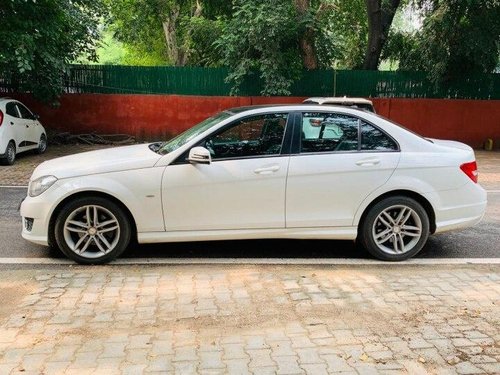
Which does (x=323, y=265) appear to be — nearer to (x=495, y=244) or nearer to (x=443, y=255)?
(x=443, y=255)

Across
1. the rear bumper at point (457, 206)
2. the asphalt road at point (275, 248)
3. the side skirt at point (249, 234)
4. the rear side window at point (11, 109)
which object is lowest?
the asphalt road at point (275, 248)

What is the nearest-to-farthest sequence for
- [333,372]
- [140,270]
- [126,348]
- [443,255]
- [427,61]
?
[333,372]
[126,348]
[140,270]
[443,255]
[427,61]

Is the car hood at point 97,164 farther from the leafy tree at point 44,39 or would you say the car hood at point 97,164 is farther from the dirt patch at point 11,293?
the leafy tree at point 44,39

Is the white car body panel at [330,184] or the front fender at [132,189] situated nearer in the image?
the front fender at [132,189]

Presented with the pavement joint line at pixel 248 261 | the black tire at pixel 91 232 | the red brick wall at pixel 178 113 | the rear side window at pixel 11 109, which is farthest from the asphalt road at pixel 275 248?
the red brick wall at pixel 178 113

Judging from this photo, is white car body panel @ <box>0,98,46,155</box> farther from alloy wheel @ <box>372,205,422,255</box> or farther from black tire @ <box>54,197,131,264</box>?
alloy wheel @ <box>372,205,422,255</box>

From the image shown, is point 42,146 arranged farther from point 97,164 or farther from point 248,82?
point 97,164

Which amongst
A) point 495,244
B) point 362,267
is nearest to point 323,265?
point 362,267

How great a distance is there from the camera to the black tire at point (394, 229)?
5312mm

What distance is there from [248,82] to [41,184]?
11317 millimetres

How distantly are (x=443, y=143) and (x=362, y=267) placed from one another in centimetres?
175

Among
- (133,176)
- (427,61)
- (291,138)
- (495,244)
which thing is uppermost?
(427,61)

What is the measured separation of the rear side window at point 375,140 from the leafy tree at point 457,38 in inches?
382

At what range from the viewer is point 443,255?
18.5 ft
